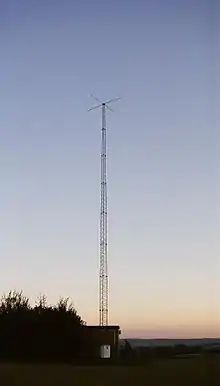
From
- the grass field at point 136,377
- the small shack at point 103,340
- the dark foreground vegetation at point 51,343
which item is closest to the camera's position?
the grass field at point 136,377

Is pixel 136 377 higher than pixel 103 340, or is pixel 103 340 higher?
pixel 103 340

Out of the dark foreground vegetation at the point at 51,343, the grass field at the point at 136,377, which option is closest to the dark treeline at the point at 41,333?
the dark foreground vegetation at the point at 51,343

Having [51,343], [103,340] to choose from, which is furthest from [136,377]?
[103,340]

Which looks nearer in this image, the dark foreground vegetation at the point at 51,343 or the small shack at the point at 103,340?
the dark foreground vegetation at the point at 51,343

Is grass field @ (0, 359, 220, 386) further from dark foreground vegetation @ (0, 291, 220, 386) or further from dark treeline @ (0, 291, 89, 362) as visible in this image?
dark treeline @ (0, 291, 89, 362)

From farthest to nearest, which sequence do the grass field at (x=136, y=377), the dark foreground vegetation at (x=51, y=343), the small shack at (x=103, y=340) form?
the small shack at (x=103, y=340)
the dark foreground vegetation at (x=51, y=343)
the grass field at (x=136, y=377)

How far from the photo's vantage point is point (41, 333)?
51.4 metres

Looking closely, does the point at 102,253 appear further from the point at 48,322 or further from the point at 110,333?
the point at 110,333

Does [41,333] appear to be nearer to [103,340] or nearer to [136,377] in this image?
[103,340]

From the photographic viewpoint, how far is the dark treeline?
49594 mm

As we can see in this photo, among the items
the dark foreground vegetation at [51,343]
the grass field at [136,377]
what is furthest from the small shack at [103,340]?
the grass field at [136,377]

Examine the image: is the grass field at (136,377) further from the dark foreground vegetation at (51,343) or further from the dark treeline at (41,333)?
the dark treeline at (41,333)

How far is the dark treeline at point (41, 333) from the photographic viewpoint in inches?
1953

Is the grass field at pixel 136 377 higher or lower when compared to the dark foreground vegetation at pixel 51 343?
lower
